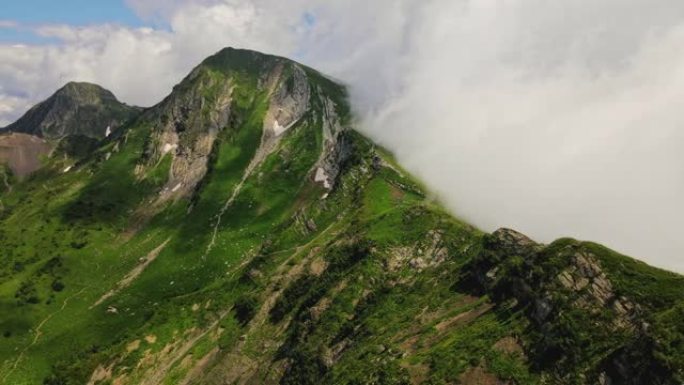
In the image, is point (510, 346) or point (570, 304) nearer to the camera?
point (570, 304)

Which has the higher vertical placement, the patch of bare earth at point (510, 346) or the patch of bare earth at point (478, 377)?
the patch of bare earth at point (510, 346)

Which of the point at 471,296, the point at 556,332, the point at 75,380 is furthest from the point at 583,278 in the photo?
the point at 75,380

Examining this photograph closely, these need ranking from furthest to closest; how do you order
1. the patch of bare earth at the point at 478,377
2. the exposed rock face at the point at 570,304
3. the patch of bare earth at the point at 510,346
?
the patch of bare earth at the point at 510,346 → the patch of bare earth at the point at 478,377 → the exposed rock face at the point at 570,304

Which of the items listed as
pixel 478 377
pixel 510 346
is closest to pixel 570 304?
pixel 510 346

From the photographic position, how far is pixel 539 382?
81.1 metres

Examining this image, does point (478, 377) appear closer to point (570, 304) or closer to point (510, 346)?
point (510, 346)

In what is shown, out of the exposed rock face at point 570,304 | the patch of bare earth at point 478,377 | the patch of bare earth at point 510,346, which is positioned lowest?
the patch of bare earth at point 478,377

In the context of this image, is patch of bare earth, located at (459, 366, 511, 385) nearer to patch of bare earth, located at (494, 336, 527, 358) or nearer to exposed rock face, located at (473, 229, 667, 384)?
patch of bare earth, located at (494, 336, 527, 358)

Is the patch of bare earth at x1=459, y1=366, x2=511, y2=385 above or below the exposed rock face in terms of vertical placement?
below

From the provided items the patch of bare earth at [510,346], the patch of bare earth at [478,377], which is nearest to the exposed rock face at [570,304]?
the patch of bare earth at [510,346]

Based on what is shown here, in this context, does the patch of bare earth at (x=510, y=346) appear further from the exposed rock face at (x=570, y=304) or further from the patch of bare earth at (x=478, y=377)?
the patch of bare earth at (x=478, y=377)

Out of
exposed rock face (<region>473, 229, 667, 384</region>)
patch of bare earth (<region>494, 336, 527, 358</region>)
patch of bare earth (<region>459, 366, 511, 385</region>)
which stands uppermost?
exposed rock face (<region>473, 229, 667, 384</region>)

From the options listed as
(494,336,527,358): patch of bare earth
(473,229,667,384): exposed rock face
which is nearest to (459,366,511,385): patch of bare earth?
(494,336,527,358): patch of bare earth

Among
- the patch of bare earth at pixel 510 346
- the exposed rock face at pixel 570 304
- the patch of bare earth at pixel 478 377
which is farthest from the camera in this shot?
the patch of bare earth at pixel 510 346
